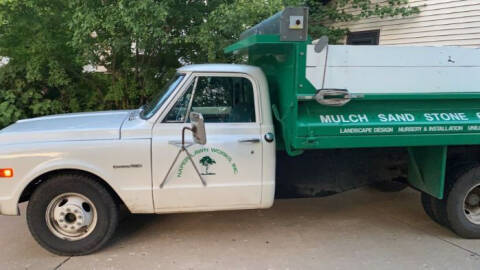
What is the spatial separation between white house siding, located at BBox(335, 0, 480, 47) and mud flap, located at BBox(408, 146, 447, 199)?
479cm

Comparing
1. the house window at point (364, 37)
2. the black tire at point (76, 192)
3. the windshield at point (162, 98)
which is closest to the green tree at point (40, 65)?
the windshield at point (162, 98)

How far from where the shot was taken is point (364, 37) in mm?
9883

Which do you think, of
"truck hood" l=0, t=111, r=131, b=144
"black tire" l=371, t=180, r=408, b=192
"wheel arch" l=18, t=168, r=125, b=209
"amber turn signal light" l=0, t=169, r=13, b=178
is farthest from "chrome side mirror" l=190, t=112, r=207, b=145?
"black tire" l=371, t=180, r=408, b=192

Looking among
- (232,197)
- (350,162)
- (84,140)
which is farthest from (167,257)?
(350,162)

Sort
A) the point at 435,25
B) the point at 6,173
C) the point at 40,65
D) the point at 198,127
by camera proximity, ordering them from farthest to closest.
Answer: the point at 435,25 < the point at 40,65 < the point at 6,173 < the point at 198,127

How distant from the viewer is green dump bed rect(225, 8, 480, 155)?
11.5 ft

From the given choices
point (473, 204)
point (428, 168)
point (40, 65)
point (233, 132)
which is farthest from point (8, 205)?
point (473, 204)

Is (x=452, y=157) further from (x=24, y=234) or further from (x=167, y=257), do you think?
(x=24, y=234)

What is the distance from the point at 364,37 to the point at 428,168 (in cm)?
661

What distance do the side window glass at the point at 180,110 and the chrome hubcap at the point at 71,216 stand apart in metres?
1.15

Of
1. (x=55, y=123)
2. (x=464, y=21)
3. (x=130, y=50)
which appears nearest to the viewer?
(x=55, y=123)

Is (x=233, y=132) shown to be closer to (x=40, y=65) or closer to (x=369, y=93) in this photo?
(x=369, y=93)

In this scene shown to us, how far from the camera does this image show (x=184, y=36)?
6734 millimetres

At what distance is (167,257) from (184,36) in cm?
433
